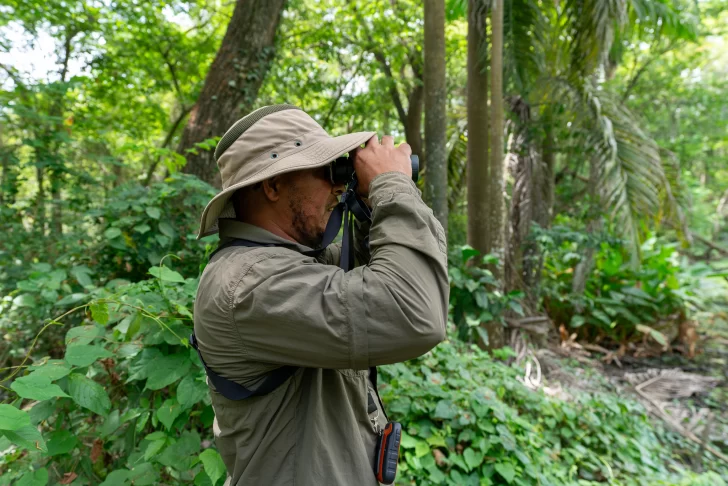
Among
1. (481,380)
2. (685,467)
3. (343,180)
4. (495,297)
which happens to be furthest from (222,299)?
Result: (685,467)

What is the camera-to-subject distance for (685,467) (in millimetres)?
4223

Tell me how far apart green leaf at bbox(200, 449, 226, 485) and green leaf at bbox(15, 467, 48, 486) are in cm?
53

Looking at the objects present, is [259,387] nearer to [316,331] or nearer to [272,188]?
[316,331]

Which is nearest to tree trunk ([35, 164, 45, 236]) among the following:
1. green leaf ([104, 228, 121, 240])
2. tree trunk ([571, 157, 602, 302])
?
green leaf ([104, 228, 121, 240])

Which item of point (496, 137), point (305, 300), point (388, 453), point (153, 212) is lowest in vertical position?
point (388, 453)

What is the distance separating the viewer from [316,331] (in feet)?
3.30

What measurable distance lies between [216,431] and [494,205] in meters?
4.11

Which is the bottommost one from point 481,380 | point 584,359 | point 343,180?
point 584,359

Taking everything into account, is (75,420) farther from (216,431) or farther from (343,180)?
(343,180)

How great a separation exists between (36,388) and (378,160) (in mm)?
1228

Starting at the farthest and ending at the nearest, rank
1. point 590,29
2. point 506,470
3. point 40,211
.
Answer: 1. point 590,29
2. point 40,211
3. point 506,470

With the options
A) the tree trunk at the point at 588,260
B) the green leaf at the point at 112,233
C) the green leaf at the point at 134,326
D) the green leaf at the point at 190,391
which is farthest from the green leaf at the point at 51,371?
the tree trunk at the point at 588,260

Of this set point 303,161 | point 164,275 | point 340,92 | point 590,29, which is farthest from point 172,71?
point 303,161

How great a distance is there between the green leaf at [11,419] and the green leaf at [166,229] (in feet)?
6.47
